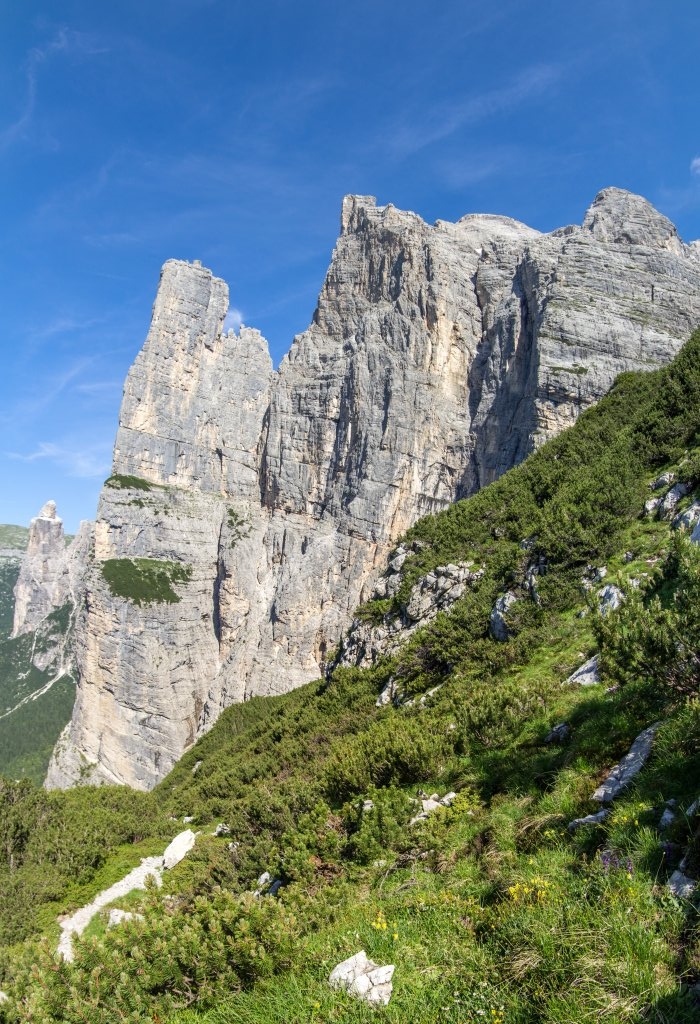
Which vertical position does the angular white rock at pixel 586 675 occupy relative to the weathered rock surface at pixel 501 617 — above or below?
below

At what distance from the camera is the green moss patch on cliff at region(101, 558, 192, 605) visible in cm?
7944

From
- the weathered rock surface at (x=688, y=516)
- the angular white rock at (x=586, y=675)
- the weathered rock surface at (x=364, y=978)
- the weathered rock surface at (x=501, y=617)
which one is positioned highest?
the weathered rock surface at (x=688, y=516)

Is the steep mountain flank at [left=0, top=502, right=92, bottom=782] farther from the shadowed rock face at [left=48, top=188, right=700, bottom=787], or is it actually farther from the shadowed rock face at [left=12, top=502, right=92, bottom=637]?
the shadowed rock face at [left=48, top=188, right=700, bottom=787]

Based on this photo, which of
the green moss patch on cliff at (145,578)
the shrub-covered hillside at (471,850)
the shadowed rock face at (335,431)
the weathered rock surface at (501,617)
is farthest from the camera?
the green moss patch on cliff at (145,578)

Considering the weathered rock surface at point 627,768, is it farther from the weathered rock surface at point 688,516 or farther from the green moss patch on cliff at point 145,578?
the green moss patch on cliff at point 145,578

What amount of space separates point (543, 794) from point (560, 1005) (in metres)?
3.43

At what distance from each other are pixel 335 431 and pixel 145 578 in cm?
3861

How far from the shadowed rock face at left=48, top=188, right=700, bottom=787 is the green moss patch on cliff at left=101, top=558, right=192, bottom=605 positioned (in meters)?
1.17

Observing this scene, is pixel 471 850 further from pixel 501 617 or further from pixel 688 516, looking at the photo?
pixel 688 516

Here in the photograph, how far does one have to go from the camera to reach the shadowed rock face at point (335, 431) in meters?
67.5

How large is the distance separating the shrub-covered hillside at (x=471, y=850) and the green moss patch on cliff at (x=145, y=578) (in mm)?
66217

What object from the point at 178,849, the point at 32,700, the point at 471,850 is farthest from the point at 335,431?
the point at 32,700

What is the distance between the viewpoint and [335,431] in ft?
279

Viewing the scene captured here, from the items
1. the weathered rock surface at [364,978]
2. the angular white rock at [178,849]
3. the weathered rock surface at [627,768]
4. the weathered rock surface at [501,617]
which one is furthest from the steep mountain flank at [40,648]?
the weathered rock surface at [627,768]
